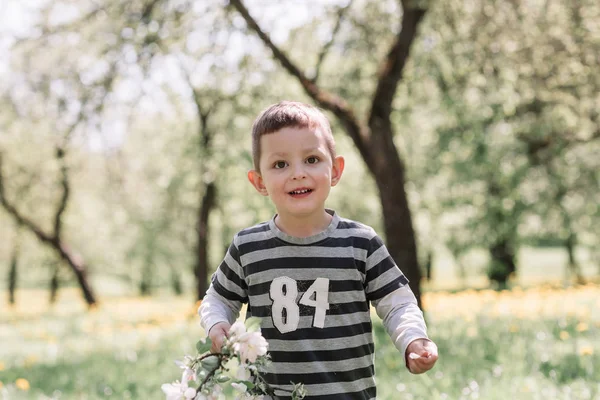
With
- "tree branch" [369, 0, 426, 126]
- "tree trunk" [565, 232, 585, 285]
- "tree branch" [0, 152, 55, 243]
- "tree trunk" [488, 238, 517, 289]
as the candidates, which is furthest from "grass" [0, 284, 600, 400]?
"tree trunk" [565, 232, 585, 285]

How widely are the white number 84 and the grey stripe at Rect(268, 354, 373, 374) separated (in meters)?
0.12

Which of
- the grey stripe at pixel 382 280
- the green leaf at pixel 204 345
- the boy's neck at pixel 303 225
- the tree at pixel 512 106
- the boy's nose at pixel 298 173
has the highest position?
the tree at pixel 512 106

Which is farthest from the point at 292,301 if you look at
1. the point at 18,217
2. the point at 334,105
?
the point at 18,217

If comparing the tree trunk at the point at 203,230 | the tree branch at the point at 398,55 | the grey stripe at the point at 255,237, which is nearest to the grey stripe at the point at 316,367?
the grey stripe at the point at 255,237

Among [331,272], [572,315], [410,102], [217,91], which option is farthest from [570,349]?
[217,91]

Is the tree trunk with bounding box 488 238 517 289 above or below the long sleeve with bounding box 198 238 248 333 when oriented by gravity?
above

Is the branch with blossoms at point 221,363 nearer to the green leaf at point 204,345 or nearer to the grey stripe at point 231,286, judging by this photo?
the green leaf at point 204,345

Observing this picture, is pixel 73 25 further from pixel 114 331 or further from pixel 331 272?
pixel 331 272

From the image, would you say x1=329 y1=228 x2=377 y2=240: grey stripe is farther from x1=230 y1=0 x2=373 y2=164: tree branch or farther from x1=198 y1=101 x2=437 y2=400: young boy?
x1=230 y1=0 x2=373 y2=164: tree branch

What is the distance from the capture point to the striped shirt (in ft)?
7.39

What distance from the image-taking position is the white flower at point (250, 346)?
1916 millimetres

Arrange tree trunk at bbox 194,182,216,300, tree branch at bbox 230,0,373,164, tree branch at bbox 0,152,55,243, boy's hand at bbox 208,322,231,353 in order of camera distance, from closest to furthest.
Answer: boy's hand at bbox 208,322,231,353 → tree branch at bbox 230,0,373,164 → tree trunk at bbox 194,182,216,300 → tree branch at bbox 0,152,55,243

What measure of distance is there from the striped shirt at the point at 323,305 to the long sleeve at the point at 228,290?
0.03 meters

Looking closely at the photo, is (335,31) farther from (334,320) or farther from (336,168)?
(334,320)
